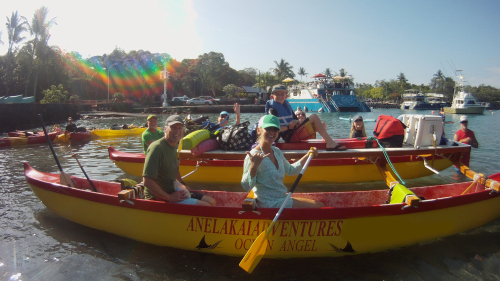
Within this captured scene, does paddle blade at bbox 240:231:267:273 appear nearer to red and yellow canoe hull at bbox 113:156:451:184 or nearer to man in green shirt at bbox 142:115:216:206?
man in green shirt at bbox 142:115:216:206

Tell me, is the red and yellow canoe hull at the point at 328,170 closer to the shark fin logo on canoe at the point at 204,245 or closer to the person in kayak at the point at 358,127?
the person in kayak at the point at 358,127

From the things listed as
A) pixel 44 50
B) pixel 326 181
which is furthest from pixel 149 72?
pixel 326 181

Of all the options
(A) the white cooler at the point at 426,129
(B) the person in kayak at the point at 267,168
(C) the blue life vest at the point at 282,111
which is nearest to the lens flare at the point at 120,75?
(C) the blue life vest at the point at 282,111

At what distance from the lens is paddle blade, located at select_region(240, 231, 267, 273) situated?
3408 millimetres

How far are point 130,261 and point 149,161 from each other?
62.7 inches

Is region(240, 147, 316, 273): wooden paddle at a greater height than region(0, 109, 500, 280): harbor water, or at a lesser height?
greater

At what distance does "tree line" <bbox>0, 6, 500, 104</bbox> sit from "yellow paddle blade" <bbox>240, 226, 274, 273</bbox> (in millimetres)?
38458

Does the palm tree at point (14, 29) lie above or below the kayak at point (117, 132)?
above

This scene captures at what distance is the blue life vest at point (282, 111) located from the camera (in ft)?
21.9

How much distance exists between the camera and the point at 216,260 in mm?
4188

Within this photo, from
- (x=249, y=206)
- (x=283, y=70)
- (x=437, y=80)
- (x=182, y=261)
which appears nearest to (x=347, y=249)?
(x=249, y=206)

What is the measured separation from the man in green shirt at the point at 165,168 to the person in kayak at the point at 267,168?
1.03m

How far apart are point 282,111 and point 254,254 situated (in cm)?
390

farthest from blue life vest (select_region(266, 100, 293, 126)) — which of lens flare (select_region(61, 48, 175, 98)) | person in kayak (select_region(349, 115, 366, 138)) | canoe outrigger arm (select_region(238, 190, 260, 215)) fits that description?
lens flare (select_region(61, 48, 175, 98))
